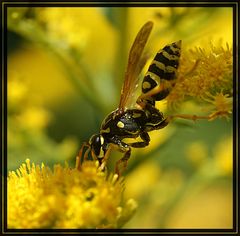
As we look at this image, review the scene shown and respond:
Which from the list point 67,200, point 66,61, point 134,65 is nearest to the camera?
point 67,200

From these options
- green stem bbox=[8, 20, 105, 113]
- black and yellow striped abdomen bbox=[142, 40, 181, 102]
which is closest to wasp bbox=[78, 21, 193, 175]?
black and yellow striped abdomen bbox=[142, 40, 181, 102]

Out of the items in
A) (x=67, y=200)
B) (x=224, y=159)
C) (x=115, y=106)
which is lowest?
(x=67, y=200)

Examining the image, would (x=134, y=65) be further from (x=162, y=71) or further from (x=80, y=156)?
(x=80, y=156)

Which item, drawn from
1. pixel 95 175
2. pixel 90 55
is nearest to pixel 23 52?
pixel 90 55

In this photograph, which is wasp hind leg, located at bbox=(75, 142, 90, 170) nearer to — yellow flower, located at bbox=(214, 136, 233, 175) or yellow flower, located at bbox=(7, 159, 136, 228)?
yellow flower, located at bbox=(7, 159, 136, 228)

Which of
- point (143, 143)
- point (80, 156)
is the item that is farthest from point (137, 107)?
point (80, 156)

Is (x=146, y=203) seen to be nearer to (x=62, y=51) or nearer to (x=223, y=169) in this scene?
(x=223, y=169)
